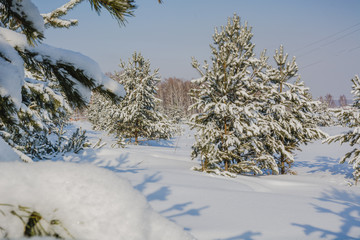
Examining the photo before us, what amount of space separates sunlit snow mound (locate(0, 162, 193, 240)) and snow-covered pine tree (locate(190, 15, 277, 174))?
22.6ft

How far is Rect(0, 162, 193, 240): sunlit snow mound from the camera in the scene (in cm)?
51

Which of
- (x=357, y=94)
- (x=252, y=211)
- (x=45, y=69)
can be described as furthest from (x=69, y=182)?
(x=357, y=94)

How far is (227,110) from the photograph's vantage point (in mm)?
7977

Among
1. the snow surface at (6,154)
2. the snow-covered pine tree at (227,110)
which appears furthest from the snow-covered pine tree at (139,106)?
the snow surface at (6,154)

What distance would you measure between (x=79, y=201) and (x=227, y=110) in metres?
7.71

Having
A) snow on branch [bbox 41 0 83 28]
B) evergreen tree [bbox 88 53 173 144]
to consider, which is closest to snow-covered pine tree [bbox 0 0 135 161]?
snow on branch [bbox 41 0 83 28]

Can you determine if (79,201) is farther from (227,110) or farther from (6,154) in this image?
(227,110)

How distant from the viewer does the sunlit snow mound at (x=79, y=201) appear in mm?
514

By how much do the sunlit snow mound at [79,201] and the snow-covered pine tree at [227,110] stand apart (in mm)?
6891

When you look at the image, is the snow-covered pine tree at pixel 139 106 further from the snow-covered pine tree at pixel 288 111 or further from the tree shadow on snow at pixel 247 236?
the tree shadow on snow at pixel 247 236

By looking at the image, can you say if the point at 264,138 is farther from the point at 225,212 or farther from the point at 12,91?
the point at 12,91

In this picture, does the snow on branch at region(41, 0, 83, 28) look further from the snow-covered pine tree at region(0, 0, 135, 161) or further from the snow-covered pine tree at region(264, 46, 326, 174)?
the snow-covered pine tree at region(264, 46, 326, 174)

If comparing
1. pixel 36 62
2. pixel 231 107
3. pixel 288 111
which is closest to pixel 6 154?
pixel 36 62

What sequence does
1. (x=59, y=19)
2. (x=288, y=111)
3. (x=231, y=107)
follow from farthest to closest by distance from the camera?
(x=288, y=111) < (x=231, y=107) < (x=59, y=19)
